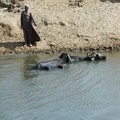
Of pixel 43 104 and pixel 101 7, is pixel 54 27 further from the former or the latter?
pixel 43 104

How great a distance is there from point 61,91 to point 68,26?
27.1 feet

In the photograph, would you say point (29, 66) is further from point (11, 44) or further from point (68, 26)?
point (68, 26)

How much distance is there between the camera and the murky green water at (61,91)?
917 cm

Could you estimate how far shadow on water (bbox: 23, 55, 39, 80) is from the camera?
12.9 meters

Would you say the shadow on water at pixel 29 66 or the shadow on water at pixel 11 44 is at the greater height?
the shadow on water at pixel 11 44

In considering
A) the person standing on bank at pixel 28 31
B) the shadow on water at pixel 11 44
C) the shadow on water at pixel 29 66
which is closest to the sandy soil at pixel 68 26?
the shadow on water at pixel 11 44

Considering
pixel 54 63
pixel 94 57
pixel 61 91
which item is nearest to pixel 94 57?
pixel 94 57

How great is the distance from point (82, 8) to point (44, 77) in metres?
8.13

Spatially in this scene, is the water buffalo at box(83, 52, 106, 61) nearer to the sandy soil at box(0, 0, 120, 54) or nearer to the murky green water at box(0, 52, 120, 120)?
the murky green water at box(0, 52, 120, 120)

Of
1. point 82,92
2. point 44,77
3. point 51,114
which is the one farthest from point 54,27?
point 51,114

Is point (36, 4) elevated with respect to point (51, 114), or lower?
elevated

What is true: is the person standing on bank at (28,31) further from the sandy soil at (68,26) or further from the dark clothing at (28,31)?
the sandy soil at (68,26)

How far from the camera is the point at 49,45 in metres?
17.8

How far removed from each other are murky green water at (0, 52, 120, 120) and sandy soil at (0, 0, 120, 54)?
2.58m
